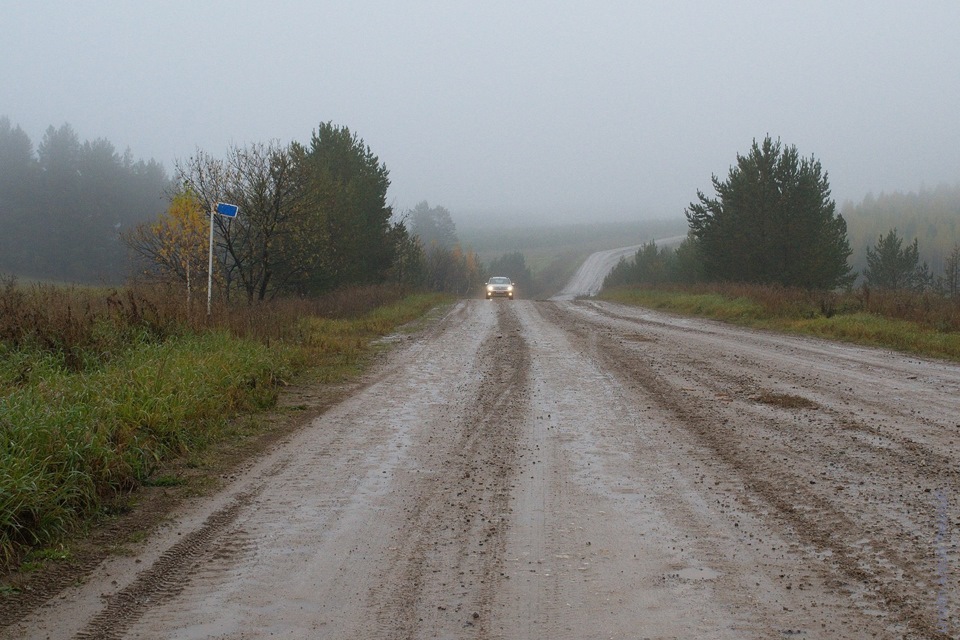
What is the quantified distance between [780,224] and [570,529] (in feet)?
117

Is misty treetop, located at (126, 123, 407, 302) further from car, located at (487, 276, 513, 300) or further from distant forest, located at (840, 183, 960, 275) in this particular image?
distant forest, located at (840, 183, 960, 275)

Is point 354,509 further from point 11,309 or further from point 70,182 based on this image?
point 70,182

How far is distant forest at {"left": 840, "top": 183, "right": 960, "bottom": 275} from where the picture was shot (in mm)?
122375

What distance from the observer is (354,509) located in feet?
17.3

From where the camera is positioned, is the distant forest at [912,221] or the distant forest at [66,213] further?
the distant forest at [912,221]

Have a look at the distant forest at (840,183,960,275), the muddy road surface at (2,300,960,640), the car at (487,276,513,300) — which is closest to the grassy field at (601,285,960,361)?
the muddy road surface at (2,300,960,640)

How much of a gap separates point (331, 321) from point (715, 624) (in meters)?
16.3

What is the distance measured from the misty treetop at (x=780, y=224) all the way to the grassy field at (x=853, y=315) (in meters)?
8.98

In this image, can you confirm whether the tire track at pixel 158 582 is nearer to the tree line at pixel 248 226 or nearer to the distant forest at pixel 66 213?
the tree line at pixel 248 226

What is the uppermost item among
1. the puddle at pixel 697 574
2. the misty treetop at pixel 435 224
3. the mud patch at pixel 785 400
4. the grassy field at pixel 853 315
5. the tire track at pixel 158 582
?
the misty treetop at pixel 435 224

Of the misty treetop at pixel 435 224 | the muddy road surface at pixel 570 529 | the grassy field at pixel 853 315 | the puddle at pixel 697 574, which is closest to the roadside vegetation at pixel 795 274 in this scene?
the grassy field at pixel 853 315

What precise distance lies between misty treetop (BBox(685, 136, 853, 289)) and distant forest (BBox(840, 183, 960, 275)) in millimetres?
80476

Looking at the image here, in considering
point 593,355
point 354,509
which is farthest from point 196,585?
point 593,355

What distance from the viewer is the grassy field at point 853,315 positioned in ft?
53.8
